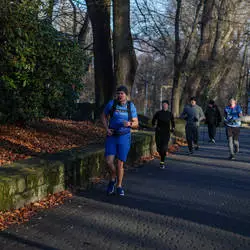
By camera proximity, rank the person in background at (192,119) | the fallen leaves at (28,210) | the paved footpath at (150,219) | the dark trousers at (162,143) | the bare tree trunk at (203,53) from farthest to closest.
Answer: the bare tree trunk at (203,53), the person in background at (192,119), the dark trousers at (162,143), the fallen leaves at (28,210), the paved footpath at (150,219)

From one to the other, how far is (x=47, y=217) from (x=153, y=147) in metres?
8.67

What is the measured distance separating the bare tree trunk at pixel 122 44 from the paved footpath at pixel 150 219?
18.1 feet

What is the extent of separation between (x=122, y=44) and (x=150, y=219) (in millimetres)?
8897

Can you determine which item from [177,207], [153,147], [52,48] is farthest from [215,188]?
[153,147]

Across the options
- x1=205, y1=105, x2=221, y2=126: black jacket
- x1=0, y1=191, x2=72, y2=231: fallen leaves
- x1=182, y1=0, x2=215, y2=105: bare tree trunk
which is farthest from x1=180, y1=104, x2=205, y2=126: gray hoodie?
x1=182, y1=0, x2=215, y2=105: bare tree trunk

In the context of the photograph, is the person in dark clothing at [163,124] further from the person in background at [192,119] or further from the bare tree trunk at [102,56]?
the bare tree trunk at [102,56]

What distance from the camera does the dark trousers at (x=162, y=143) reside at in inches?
437

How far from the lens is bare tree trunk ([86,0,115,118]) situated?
15.5 m

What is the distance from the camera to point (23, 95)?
9.89 metres

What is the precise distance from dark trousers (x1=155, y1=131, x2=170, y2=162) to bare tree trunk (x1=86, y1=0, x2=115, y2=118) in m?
4.52

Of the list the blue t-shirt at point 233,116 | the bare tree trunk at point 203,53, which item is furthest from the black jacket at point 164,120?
the bare tree trunk at point 203,53

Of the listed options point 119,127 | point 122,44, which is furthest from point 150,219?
point 122,44

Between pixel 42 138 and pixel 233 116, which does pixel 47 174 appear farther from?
pixel 233 116

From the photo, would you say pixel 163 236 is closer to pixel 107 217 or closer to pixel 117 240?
pixel 117 240
